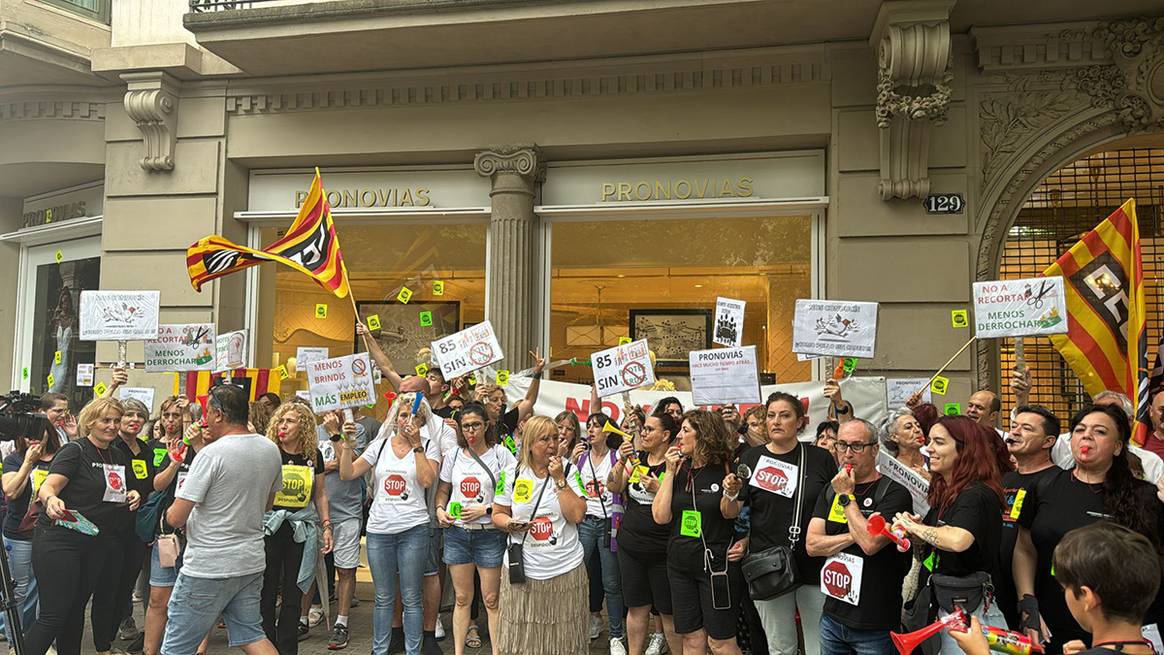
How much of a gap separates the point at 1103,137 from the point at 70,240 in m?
13.7

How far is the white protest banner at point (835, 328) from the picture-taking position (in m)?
7.89

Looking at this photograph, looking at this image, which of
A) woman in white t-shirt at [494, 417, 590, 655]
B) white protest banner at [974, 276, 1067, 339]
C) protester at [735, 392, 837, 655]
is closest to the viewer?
protester at [735, 392, 837, 655]

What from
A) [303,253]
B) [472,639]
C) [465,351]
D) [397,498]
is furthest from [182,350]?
[472,639]

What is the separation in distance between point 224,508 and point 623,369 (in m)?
3.75

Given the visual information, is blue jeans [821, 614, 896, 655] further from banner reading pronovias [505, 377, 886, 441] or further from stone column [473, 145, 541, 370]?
stone column [473, 145, 541, 370]

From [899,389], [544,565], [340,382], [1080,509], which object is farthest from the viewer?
[899,389]

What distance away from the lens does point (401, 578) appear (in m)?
6.95

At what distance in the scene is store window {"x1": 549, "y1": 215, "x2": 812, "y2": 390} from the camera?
11.0 meters

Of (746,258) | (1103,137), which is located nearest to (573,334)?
(746,258)

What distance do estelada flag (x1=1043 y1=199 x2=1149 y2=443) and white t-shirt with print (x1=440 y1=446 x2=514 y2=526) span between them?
466 cm

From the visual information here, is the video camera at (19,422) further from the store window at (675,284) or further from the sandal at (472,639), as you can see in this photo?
the store window at (675,284)

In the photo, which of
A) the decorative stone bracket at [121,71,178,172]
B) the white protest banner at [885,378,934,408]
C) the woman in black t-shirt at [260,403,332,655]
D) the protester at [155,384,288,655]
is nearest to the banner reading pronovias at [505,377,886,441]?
the white protest banner at [885,378,934,408]

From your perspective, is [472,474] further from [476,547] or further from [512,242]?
[512,242]

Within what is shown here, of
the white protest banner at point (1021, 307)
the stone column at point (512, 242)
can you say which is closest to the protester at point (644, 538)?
the white protest banner at point (1021, 307)
